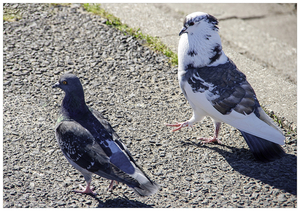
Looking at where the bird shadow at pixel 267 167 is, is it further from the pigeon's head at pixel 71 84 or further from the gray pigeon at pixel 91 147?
the pigeon's head at pixel 71 84

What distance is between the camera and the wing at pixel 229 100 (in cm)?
364

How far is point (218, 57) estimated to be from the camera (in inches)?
155

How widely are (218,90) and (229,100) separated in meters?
0.16

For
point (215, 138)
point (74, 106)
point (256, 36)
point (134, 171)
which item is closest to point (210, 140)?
point (215, 138)

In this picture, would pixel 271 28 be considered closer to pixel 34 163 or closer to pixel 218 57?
pixel 218 57

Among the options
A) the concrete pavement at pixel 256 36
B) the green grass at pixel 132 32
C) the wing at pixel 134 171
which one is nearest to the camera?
the wing at pixel 134 171

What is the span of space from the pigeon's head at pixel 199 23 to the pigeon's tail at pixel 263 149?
1.26 m

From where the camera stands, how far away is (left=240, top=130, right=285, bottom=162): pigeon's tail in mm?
3693

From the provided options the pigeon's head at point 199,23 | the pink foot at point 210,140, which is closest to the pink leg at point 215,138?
the pink foot at point 210,140

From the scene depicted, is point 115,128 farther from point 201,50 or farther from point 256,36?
point 256,36

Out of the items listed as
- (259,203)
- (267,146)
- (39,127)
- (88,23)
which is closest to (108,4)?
(88,23)

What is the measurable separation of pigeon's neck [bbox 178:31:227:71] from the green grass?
143cm

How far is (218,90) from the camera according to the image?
146 inches

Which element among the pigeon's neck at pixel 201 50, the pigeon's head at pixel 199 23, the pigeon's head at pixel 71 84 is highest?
the pigeon's head at pixel 199 23
